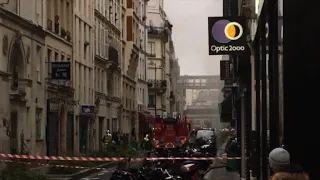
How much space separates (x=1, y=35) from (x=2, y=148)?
494cm

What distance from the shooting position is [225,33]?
616 inches

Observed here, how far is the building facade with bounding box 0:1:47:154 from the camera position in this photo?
29.9 metres

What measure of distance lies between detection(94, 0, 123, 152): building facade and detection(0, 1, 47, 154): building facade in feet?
60.6

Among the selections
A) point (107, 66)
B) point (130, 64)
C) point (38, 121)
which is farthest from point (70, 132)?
point (130, 64)

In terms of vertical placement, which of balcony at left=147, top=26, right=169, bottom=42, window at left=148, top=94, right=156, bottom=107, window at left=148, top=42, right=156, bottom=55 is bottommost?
window at left=148, top=94, right=156, bottom=107

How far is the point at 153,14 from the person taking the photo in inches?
4552

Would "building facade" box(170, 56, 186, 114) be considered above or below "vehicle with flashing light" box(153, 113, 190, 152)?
above

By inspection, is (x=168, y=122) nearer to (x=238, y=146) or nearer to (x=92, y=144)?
(x=92, y=144)

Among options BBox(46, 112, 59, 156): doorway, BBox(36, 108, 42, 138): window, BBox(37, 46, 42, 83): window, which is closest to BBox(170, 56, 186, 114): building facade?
BBox(46, 112, 59, 156): doorway

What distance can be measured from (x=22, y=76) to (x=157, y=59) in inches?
2976

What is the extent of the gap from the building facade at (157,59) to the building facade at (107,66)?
34.1 metres

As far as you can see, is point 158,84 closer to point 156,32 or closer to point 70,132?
point 156,32

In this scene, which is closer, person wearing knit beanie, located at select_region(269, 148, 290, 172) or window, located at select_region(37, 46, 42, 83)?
person wearing knit beanie, located at select_region(269, 148, 290, 172)

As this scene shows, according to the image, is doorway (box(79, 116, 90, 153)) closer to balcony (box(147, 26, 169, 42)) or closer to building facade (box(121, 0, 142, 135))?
building facade (box(121, 0, 142, 135))
